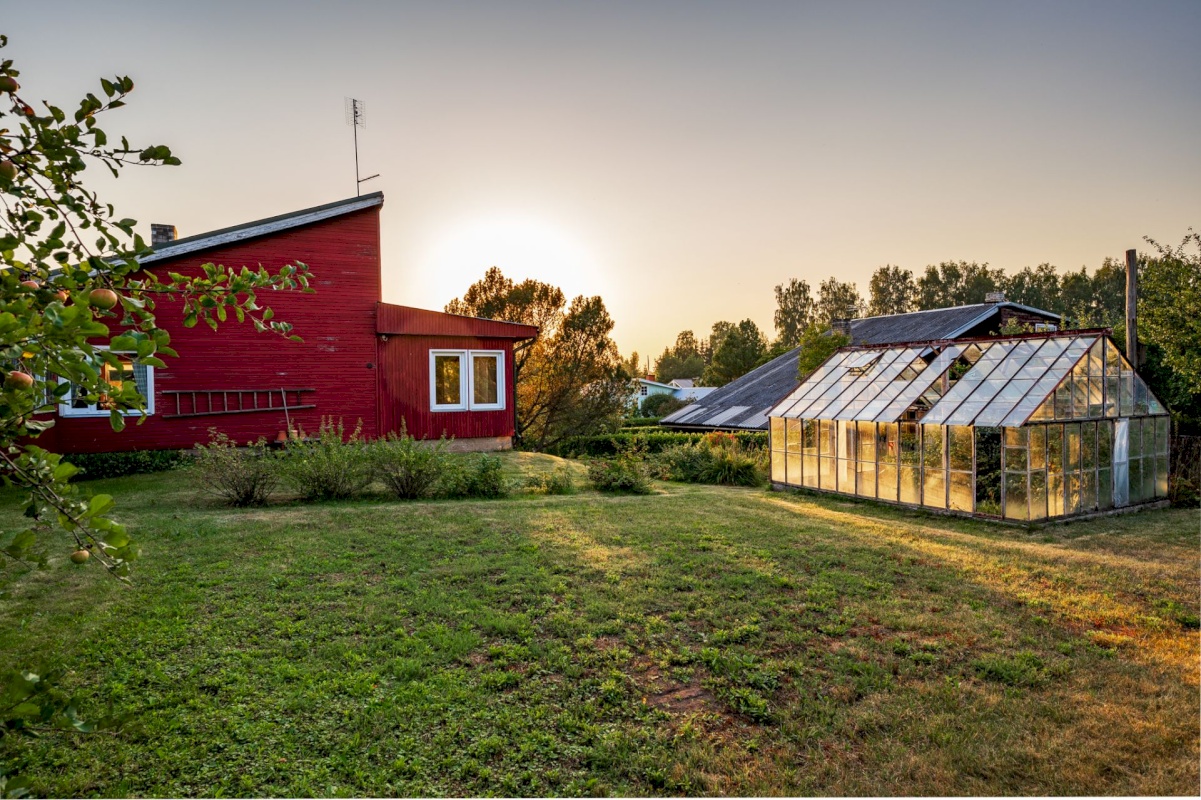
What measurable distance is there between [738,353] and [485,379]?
31090 millimetres

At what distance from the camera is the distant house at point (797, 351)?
74.9 ft

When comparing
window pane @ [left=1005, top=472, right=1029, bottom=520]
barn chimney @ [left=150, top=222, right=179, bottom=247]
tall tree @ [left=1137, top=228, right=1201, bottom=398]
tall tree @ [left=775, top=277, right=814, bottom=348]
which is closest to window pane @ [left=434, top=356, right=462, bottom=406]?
barn chimney @ [left=150, top=222, right=179, bottom=247]

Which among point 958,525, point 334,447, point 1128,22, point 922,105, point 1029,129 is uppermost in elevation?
point 922,105

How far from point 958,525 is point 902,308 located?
50414 millimetres

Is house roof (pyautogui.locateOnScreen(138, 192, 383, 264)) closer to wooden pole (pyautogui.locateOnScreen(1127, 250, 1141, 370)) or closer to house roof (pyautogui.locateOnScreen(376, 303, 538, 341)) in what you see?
house roof (pyautogui.locateOnScreen(376, 303, 538, 341))

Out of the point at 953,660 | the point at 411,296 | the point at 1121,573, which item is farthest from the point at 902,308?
the point at 953,660

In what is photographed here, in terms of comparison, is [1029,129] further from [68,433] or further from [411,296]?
[68,433]

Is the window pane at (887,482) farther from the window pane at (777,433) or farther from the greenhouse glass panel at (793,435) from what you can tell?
the window pane at (777,433)

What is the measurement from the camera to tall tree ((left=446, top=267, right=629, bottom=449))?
84.3ft

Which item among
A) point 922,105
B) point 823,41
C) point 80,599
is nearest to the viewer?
point 80,599

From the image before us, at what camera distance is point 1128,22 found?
4.64 m

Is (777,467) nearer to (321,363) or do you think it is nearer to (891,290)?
(321,363)

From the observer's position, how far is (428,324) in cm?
1590

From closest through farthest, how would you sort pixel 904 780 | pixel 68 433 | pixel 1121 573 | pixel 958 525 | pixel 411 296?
pixel 904 780, pixel 1121 573, pixel 958 525, pixel 68 433, pixel 411 296
